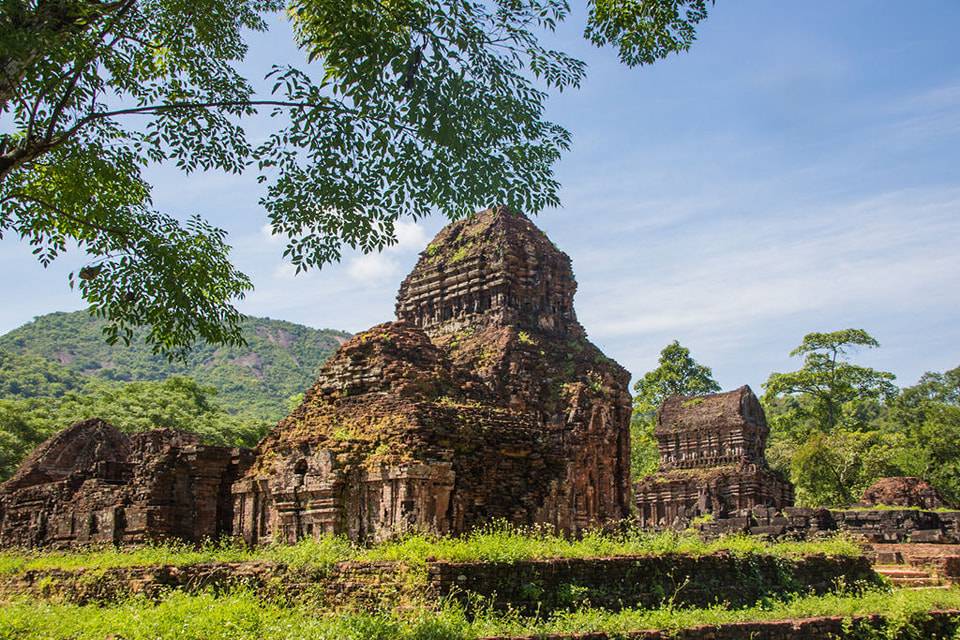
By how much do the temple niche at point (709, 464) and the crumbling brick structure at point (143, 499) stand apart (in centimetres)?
1790

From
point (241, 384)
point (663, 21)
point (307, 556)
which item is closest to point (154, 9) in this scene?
point (663, 21)

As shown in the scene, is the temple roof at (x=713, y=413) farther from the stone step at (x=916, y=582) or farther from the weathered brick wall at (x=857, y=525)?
the stone step at (x=916, y=582)

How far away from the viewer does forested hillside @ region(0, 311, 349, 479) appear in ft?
133

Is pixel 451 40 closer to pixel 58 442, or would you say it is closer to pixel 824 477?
pixel 58 442

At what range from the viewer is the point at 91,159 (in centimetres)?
1081

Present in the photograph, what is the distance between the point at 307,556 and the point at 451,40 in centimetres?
688

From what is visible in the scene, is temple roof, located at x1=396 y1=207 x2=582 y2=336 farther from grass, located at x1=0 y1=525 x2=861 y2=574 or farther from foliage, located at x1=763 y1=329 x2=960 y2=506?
foliage, located at x1=763 y1=329 x2=960 y2=506

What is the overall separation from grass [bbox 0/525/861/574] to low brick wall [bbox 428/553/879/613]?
0.17m

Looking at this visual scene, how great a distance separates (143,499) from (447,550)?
11.1 m

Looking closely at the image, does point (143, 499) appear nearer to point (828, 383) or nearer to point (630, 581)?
point (630, 581)

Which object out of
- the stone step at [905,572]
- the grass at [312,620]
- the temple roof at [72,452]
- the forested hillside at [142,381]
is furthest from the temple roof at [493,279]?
the grass at [312,620]

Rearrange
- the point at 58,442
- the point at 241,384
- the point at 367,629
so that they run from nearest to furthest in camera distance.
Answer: the point at 367,629
the point at 58,442
the point at 241,384

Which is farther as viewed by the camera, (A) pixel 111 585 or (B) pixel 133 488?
(B) pixel 133 488

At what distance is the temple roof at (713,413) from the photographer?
34.5m
